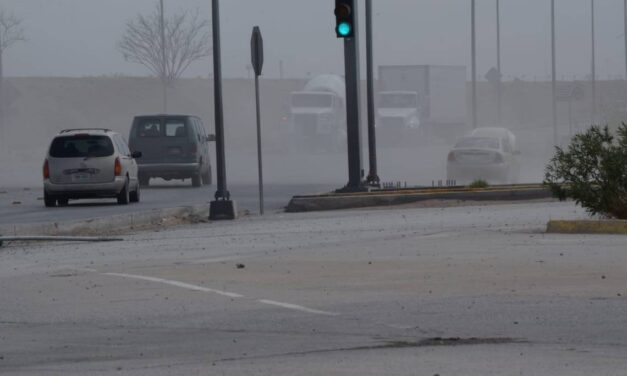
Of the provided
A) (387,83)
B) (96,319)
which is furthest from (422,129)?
(96,319)

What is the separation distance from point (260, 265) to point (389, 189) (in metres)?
15.2

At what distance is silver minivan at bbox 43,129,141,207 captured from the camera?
107ft

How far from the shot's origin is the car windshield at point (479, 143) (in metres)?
43.0

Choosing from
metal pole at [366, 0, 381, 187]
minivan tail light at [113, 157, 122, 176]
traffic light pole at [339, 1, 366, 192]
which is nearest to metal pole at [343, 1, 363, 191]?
traffic light pole at [339, 1, 366, 192]

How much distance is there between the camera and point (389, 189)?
31.4 m

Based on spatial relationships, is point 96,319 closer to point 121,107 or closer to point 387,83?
point 387,83

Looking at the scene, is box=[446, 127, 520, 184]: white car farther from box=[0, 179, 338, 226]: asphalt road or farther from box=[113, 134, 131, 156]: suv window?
box=[113, 134, 131, 156]: suv window

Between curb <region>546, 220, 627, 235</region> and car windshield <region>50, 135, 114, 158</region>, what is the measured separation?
15.4m

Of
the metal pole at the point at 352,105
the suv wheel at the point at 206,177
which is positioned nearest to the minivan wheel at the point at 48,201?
Answer: the metal pole at the point at 352,105

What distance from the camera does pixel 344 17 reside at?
85.8ft

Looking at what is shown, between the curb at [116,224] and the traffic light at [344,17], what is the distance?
4.14 meters

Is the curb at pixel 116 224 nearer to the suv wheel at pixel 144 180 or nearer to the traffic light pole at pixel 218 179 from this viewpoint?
the traffic light pole at pixel 218 179

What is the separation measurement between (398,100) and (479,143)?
4244cm

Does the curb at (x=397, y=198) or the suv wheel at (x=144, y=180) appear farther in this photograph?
the suv wheel at (x=144, y=180)
